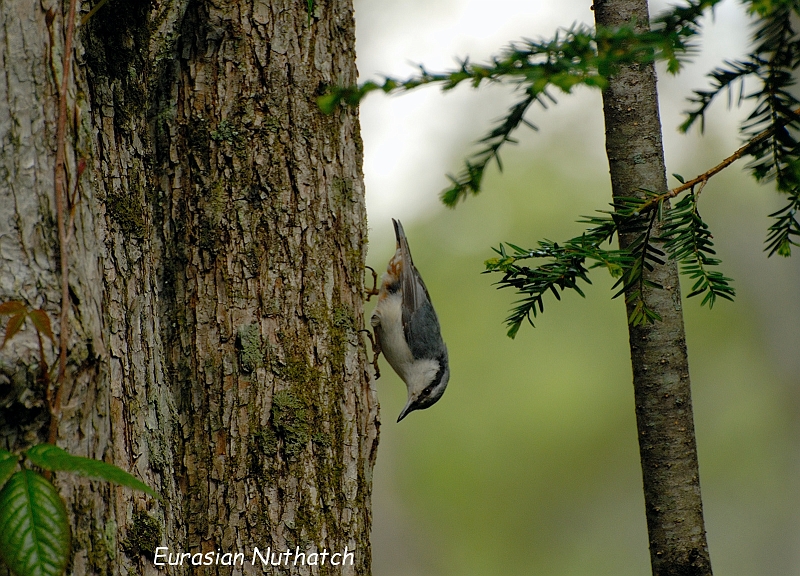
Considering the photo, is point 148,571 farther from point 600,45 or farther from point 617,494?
point 617,494

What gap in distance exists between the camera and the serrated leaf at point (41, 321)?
905 mm

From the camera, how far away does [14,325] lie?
0.91 metres

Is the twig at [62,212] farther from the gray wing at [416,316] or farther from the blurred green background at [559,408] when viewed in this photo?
the blurred green background at [559,408]

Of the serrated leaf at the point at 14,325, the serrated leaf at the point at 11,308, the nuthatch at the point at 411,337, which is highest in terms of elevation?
the nuthatch at the point at 411,337

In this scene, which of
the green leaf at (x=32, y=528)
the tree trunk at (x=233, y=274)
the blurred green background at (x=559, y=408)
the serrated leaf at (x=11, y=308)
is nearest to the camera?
the green leaf at (x=32, y=528)

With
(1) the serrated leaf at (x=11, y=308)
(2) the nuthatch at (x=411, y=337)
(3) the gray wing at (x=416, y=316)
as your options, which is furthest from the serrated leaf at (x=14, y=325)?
(3) the gray wing at (x=416, y=316)

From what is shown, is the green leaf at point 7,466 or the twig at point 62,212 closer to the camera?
the green leaf at point 7,466

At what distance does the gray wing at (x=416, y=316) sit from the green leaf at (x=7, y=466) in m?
2.71

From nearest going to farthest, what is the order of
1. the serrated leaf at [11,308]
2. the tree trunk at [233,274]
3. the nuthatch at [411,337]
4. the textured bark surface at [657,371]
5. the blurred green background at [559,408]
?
the serrated leaf at [11,308] → the tree trunk at [233,274] → the textured bark surface at [657,371] → the nuthatch at [411,337] → the blurred green background at [559,408]

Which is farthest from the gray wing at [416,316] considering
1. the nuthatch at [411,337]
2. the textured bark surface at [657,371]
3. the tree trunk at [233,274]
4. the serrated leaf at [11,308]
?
the serrated leaf at [11,308]

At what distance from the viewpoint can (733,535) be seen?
8859 millimetres

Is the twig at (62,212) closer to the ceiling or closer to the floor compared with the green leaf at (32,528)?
closer to the ceiling

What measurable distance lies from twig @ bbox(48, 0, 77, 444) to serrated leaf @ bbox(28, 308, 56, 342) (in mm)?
76

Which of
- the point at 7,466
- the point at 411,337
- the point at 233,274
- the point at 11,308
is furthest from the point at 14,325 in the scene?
the point at 411,337
